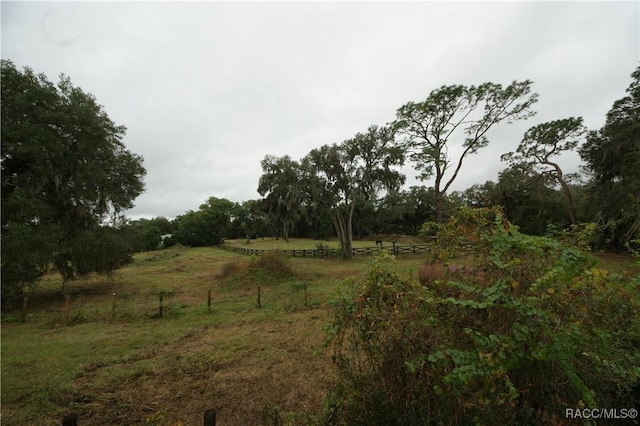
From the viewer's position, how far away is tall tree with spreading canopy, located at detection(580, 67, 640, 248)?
14.9 m

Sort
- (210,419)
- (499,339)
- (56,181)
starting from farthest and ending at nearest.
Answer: (56,181) < (210,419) < (499,339)

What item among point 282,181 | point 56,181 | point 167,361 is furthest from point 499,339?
point 282,181

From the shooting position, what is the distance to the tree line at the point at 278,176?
31.9ft

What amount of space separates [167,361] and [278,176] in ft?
57.8

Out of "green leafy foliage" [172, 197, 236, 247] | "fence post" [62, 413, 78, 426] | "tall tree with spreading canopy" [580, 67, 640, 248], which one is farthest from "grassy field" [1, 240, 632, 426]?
"green leafy foliage" [172, 197, 236, 247]

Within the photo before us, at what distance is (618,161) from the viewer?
56.3 ft

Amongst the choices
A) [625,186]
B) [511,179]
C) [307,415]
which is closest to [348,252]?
[511,179]

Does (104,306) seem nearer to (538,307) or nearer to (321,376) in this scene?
(321,376)

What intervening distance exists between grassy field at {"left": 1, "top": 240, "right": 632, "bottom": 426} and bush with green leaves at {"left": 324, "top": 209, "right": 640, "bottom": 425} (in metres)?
0.57

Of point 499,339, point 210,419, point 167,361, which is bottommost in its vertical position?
point 167,361

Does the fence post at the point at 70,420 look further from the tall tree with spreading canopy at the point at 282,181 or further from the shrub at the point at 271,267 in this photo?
the tall tree with spreading canopy at the point at 282,181

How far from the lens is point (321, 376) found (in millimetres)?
4656

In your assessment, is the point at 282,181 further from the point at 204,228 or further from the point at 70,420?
the point at 204,228

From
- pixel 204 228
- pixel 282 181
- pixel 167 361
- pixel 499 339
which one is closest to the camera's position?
pixel 499 339
